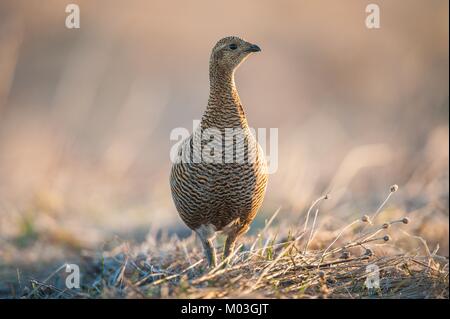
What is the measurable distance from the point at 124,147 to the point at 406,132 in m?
4.58

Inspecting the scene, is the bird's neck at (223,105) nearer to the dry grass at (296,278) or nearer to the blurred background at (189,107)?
the dry grass at (296,278)

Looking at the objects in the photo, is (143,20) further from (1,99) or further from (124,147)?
(1,99)

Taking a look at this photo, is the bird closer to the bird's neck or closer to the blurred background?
the bird's neck

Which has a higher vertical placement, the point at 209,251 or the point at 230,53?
the point at 230,53

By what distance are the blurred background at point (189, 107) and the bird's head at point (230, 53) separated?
A: 73.0 inches

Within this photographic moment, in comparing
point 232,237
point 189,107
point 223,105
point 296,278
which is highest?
point 223,105

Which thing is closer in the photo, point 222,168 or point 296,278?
point 296,278

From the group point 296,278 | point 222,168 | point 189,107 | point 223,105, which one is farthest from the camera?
point 189,107

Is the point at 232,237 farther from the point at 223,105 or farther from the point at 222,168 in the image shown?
the point at 223,105

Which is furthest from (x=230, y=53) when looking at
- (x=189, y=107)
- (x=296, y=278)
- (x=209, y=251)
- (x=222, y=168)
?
(x=189, y=107)

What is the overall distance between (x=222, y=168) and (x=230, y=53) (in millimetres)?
989

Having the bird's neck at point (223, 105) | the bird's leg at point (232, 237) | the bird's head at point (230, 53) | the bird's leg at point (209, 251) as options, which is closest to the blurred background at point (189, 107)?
the bird's leg at point (232, 237)

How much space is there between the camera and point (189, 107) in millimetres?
13883

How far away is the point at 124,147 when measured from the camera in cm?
1052
